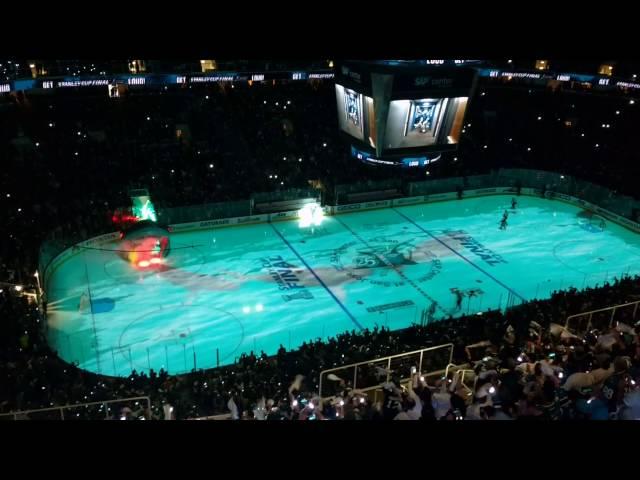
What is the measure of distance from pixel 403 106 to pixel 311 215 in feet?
29.5

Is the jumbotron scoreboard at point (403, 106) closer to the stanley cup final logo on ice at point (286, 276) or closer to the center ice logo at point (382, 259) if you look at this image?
the center ice logo at point (382, 259)

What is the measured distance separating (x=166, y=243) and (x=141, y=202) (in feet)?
8.23

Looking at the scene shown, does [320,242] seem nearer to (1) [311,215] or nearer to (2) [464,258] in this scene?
(1) [311,215]

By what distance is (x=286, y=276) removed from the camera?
19.4 meters

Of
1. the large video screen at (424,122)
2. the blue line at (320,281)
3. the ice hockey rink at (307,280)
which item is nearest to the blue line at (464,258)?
the ice hockey rink at (307,280)

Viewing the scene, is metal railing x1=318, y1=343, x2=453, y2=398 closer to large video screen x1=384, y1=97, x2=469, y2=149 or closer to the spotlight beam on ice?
large video screen x1=384, y1=97, x2=469, y2=149

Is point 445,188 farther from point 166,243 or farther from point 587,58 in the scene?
point 587,58

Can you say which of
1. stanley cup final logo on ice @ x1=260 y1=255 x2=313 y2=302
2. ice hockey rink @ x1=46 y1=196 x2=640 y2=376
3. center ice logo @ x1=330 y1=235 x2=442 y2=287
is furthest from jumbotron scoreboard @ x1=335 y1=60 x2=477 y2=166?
stanley cup final logo on ice @ x1=260 y1=255 x2=313 y2=302

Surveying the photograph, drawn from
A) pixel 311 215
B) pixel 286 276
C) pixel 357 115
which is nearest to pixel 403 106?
pixel 357 115

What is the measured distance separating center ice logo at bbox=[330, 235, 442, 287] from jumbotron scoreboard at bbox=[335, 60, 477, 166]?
3602 mm

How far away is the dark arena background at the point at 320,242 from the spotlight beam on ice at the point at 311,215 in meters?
0.11

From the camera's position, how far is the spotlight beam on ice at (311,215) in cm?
2494

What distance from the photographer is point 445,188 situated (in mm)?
28531

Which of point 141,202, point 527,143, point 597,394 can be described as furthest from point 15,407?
point 527,143
